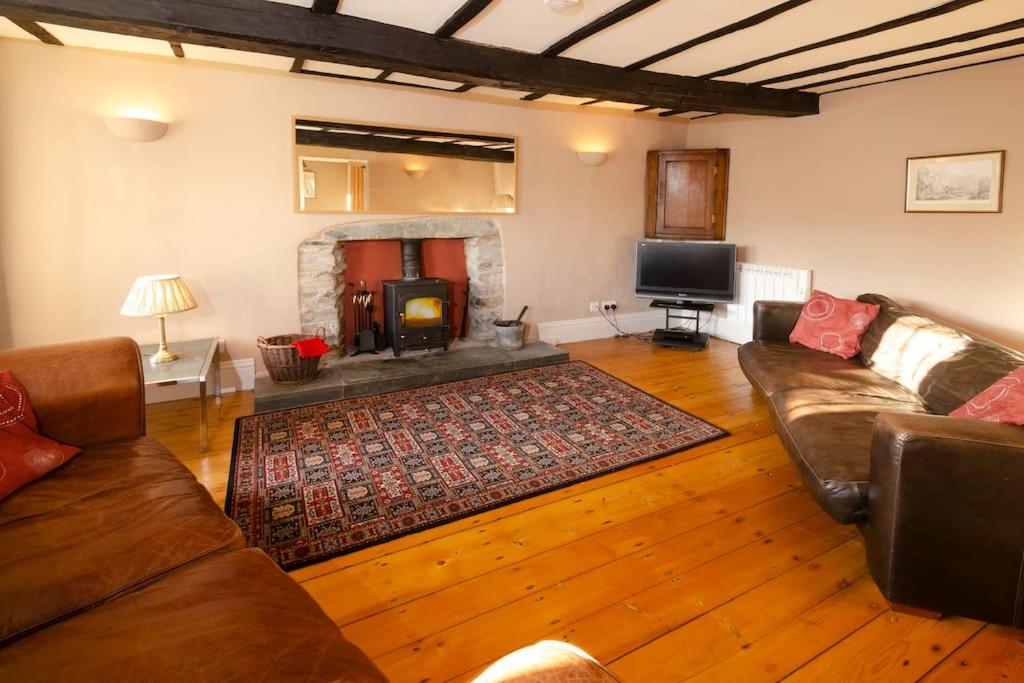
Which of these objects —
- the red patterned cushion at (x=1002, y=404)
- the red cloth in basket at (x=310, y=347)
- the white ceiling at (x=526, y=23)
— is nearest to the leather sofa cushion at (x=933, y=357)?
the red patterned cushion at (x=1002, y=404)

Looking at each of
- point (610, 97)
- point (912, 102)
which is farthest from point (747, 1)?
point (912, 102)

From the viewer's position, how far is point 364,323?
480 centimetres

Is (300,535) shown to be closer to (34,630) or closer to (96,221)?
(34,630)

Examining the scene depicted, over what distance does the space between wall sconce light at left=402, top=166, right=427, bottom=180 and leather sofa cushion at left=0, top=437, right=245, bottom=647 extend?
3.22 metres

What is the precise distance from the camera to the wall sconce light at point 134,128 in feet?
11.5

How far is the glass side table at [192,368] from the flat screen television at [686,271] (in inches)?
155

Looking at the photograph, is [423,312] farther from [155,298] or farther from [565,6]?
[565,6]

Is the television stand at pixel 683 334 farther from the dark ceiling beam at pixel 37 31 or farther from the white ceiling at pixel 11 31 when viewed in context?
the white ceiling at pixel 11 31

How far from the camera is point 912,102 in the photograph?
4105 millimetres

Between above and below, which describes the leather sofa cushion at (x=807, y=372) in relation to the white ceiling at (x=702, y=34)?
below

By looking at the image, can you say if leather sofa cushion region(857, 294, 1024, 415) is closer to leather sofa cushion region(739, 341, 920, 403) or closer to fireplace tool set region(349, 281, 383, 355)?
leather sofa cushion region(739, 341, 920, 403)

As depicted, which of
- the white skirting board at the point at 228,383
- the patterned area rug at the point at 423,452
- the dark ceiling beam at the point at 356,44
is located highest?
the dark ceiling beam at the point at 356,44

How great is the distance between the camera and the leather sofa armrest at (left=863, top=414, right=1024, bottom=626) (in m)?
1.67

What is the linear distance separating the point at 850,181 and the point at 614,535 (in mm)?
3905
